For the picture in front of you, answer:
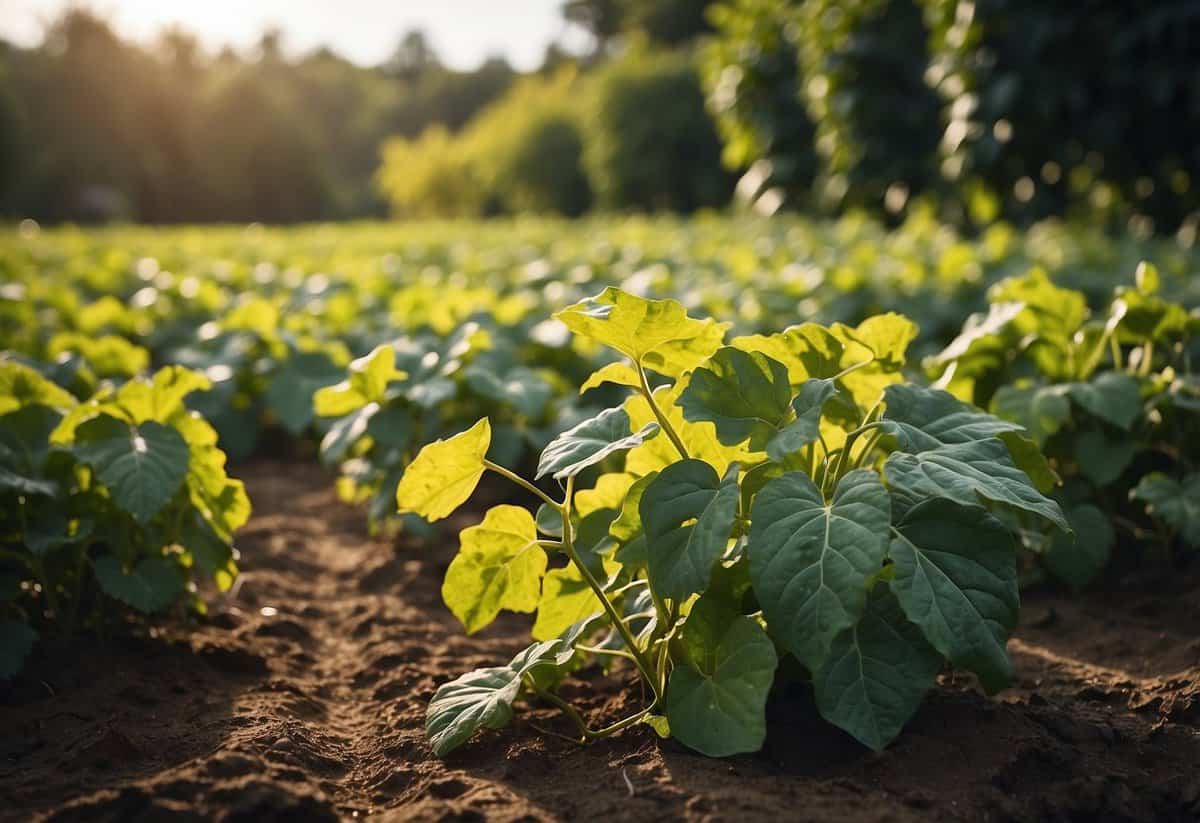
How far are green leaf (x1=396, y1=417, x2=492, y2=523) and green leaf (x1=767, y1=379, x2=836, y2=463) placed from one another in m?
0.53

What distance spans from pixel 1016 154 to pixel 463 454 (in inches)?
270

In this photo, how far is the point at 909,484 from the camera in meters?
1.64

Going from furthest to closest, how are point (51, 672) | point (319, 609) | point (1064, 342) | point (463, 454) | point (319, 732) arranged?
point (319, 609) < point (1064, 342) < point (51, 672) < point (319, 732) < point (463, 454)

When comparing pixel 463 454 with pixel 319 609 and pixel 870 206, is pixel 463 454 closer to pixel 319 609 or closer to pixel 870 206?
pixel 319 609

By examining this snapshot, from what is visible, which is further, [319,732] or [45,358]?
[45,358]

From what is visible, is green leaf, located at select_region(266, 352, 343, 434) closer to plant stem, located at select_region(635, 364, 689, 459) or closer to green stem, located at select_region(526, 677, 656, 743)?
green stem, located at select_region(526, 677, 656, 743)

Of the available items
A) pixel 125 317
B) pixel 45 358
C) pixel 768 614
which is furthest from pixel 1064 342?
pixel 125 317

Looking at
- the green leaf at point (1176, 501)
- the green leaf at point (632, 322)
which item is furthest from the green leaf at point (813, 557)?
the green leaf at point (1176, 501)

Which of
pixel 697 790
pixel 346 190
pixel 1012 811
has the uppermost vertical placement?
pixel 346 190

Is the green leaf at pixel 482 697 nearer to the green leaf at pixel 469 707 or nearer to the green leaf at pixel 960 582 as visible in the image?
the green leaf at pixel 469 707

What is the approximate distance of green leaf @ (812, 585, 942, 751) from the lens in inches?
65.6

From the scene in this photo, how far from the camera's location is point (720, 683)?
1745mm

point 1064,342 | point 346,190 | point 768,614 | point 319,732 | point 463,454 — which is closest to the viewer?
point 768,614

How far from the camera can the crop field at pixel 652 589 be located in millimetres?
1668
